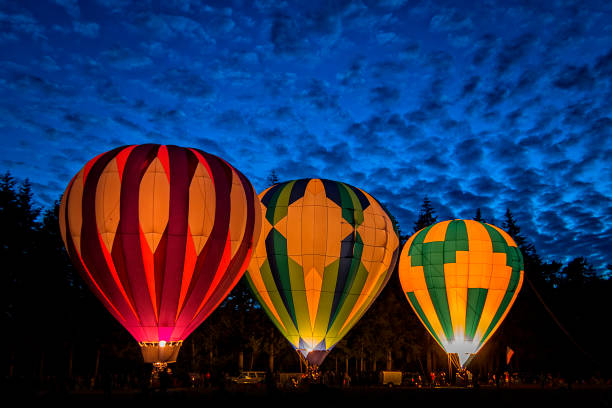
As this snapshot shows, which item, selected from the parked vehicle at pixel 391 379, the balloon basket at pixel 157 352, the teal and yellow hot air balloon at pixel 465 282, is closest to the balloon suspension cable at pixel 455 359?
the teal and yellow hot air balloon at pixel 465 282

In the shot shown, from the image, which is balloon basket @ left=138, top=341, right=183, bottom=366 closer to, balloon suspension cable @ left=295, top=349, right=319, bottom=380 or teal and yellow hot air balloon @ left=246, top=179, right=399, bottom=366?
teal and yellow hot air balloon @ left=246, top=179, right=399, bottom=366

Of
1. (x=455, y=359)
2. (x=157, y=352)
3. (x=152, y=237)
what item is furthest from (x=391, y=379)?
(x=152, y=237)

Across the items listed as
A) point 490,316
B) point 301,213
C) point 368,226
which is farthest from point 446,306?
point 301,213

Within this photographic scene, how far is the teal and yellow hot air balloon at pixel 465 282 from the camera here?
27.2 metres

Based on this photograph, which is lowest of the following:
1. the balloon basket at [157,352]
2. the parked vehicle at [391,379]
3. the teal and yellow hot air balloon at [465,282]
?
the parked vehicle at [391,379]

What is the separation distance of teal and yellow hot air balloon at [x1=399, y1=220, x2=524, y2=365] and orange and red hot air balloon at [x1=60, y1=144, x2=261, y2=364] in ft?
40.8

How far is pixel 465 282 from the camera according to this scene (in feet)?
90.0

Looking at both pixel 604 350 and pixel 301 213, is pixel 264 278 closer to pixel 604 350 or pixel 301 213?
pixel 301 213

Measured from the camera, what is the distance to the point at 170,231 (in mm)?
17859

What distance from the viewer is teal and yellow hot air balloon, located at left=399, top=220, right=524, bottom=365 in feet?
89.3

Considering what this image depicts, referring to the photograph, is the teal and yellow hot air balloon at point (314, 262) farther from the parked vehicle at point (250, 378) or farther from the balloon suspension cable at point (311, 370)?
the parked vehicle at point (250, 378)

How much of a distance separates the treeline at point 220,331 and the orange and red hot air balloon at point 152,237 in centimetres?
979

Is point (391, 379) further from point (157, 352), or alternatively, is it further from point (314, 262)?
point (157, 352)

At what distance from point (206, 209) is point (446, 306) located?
547 inches
